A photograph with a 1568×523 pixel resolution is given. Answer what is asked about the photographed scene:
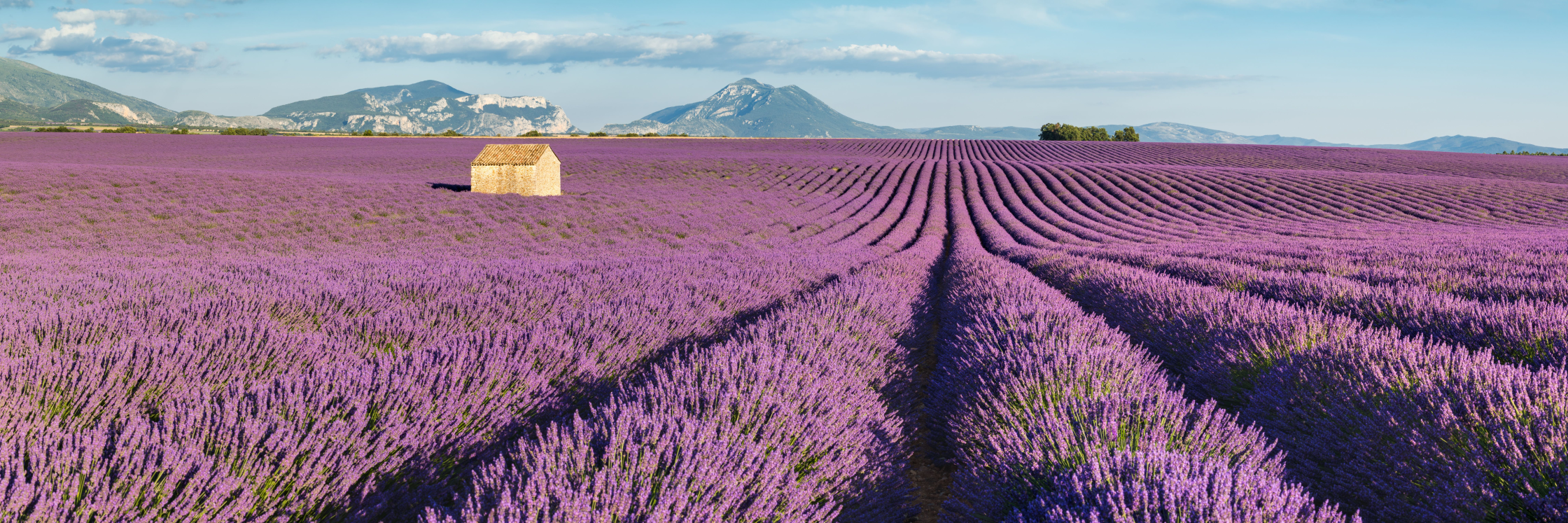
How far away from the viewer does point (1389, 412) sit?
88.6 inches

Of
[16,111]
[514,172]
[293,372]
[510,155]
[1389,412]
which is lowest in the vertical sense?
[293,372]

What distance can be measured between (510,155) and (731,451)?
68.4ft

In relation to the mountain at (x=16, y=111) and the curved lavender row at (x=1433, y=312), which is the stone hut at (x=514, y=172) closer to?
the curved lavender row at (x=1433, y=312)

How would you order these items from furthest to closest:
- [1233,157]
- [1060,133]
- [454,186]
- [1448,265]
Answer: [1060,133] → [1233,157] → [454,186] → [1448,265]

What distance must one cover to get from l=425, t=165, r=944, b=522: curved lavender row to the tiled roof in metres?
18.7

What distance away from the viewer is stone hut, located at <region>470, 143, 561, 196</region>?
19.9 metres

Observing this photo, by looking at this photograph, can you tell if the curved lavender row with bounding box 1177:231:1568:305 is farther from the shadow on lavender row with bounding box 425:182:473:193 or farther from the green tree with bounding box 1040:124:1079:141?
the green tree with bounding box 1040:124:1079:141

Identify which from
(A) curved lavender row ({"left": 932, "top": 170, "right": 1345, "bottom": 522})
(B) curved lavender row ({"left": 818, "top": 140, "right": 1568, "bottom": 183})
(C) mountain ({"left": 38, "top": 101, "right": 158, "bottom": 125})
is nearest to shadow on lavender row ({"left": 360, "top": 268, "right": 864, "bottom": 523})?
(A) curved lavender row ({"left": 932, "top": 170, "right": 1345, "bottom": 522})

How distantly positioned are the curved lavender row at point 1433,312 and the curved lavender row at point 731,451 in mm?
2856

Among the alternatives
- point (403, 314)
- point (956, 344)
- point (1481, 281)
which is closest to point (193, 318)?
point (403, 314)

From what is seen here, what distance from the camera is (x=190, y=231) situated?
39.5 ft

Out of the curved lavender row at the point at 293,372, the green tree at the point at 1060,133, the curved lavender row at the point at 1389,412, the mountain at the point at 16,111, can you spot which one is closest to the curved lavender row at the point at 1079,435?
the curved lavender row at the point at 1389,412

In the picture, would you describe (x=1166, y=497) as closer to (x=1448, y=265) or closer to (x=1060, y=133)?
(x=1448, y=265)

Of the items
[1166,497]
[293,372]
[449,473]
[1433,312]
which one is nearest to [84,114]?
[293,372]
